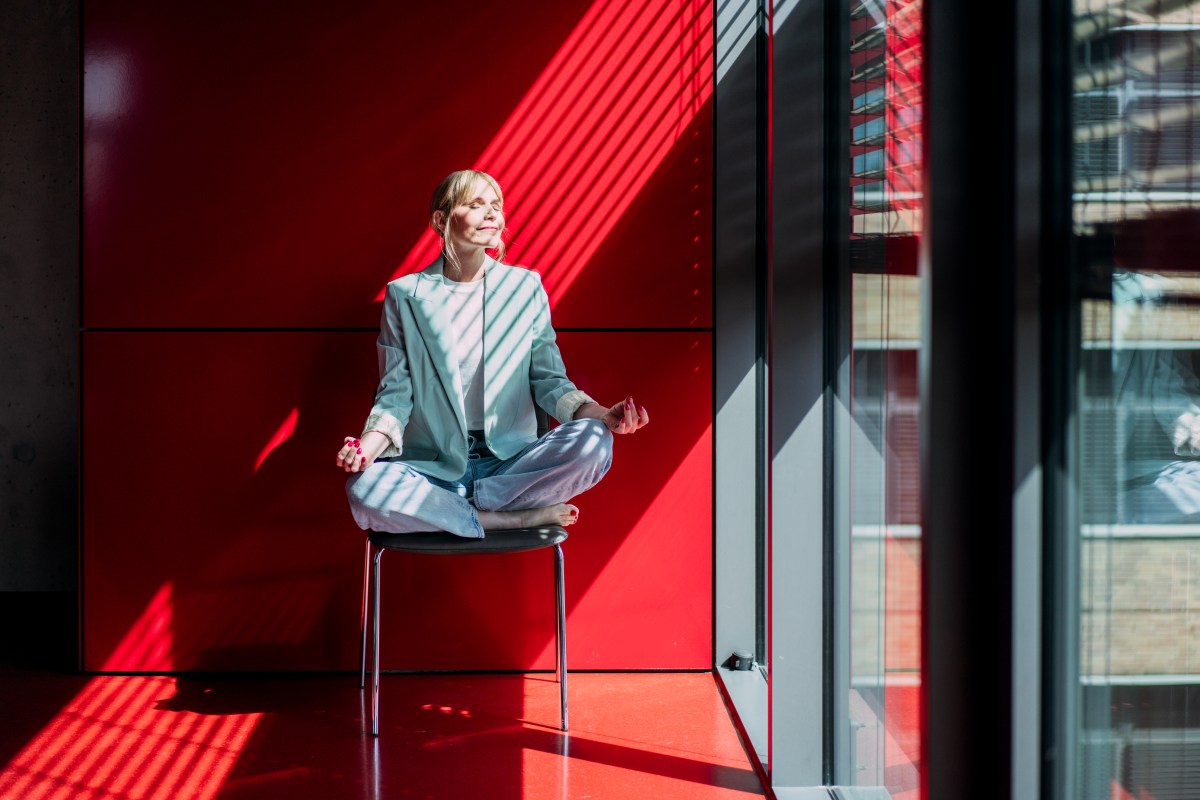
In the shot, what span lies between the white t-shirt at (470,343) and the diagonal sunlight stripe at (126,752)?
3.70ft

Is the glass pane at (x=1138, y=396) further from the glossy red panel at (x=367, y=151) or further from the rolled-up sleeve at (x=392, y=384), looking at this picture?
the glossy red panel at (x=367, y=151)

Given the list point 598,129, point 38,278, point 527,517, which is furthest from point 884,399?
point 38,278

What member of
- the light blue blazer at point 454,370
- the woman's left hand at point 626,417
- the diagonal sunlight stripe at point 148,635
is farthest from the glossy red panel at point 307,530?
the woman's left hand at point 626,417

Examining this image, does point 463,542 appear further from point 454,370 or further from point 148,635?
point 148,635

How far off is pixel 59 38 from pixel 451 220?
2.18 m

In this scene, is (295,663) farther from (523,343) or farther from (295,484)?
(523,343)

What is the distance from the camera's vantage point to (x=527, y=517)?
3.38 m

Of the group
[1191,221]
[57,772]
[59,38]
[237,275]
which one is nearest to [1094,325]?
[1191,221]

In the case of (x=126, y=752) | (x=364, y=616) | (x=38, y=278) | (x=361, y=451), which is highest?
(x=38, y=278)

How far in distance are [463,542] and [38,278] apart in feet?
8.15

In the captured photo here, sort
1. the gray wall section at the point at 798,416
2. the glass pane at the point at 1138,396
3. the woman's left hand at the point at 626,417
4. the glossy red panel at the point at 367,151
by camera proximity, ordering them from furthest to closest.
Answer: the glossy red panel at the point at 367,151 < the woman's left hand at the point at 626,417 < the gray wall section at the point at 798,416 < the glass pane at the point at 1138,396

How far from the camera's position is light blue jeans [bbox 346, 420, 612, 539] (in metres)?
3.24

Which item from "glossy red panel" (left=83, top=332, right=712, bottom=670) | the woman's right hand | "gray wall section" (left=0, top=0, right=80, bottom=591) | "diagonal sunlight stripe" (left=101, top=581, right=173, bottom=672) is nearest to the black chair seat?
the woman's right hand

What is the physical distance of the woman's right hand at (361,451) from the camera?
3225 mm
